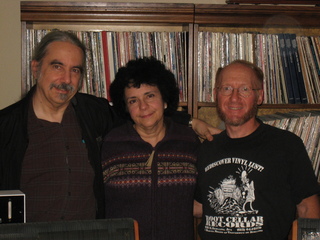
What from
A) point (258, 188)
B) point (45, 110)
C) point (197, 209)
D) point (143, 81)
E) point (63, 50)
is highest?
point (63, 50)

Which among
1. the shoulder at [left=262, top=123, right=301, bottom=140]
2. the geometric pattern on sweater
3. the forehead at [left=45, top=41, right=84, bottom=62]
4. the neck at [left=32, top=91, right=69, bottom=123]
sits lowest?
the geometric pattern on sweater

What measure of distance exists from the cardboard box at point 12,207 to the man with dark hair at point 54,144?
1.70ft

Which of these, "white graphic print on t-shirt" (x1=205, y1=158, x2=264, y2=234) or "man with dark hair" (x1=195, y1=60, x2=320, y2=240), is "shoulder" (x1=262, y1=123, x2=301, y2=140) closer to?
"man with dark hair" (x1=195, y1=60, x2=320, y2=240)

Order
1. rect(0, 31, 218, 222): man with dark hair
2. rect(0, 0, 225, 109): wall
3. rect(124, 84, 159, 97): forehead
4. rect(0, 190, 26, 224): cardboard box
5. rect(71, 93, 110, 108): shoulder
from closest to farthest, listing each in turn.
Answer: rect(0, 190, 26, 224): cardboard box, rect(0, 31, 218, 222): man with dark hair, rect(124, 84, 159, 97): forehead, rect(71, 93, 110, 108): shoulder, rect(0, 0, 225, 109): wall

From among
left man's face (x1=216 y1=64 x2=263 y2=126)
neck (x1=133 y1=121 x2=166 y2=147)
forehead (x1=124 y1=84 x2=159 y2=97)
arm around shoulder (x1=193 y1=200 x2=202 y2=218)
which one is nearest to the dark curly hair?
forehead (x1=124 y1=84 x2=159 y2=97)

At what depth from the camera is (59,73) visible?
5.97 feet

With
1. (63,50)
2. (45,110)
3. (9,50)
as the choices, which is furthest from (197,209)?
(9,50)

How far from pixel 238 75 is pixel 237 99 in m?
0.12

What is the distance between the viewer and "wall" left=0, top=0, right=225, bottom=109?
2562 mm

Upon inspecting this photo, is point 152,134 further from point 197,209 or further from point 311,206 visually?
point 311,206

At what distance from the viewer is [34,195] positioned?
5.84 feet

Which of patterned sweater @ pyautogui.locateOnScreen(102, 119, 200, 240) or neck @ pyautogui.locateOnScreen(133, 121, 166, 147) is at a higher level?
neck @ pyautogui.locateOnScreen(133, 121, 166, 147)

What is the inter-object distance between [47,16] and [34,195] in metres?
0.92

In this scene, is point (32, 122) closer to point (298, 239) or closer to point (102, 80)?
point (102, 80)
